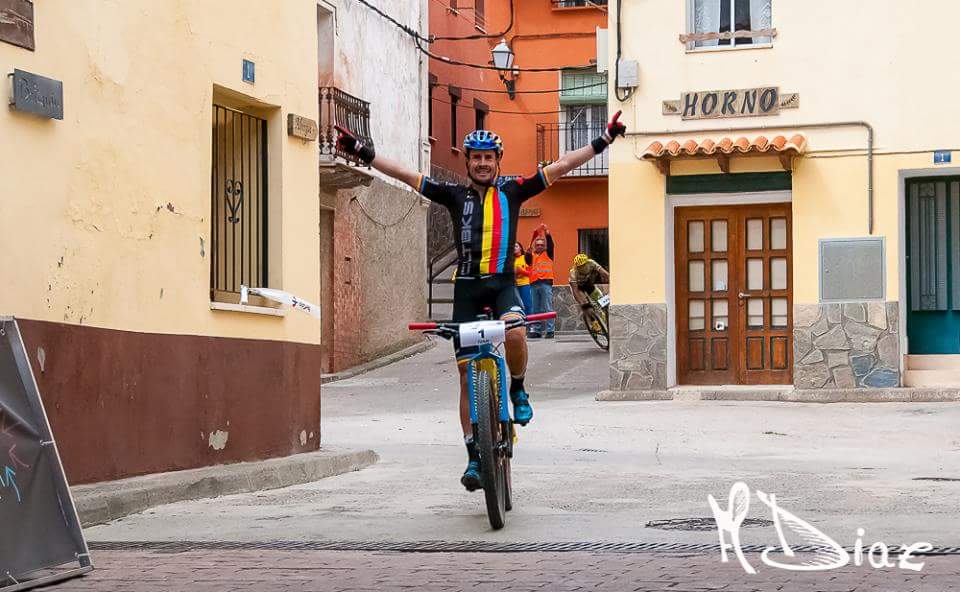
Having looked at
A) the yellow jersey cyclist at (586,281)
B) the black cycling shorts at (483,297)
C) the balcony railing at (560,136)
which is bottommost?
the black cycling shorts at (483,297)

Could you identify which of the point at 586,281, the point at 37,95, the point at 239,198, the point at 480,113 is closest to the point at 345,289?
the point at 586,281

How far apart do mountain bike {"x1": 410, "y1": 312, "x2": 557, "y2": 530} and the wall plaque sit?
15.6ft

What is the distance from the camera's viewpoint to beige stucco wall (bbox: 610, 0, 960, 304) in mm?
19969

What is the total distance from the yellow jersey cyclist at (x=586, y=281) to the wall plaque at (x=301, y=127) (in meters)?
11.9

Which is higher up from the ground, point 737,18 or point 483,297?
point 737,18

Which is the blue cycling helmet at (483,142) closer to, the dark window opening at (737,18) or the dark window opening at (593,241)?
the dark window opening at (737,18)

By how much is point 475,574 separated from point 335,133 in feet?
60.4

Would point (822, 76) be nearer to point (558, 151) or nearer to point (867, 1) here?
point (867, 1)

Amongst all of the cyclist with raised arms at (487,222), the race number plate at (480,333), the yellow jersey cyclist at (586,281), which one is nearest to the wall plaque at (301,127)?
the cyclist with raised arms at (487,222)

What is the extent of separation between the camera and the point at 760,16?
20844mm

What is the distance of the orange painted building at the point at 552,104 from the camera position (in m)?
39.8

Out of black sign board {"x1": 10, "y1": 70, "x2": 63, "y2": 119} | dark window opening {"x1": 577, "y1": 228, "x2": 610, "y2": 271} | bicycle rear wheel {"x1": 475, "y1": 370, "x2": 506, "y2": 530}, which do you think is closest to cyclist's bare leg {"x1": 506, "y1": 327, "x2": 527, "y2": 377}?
bicycle rear wheel {"x1": 475, "y1": 370, "x2": 506, "y2": 530}

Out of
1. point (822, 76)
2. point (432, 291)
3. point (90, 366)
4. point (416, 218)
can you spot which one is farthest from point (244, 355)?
point (432, 291)

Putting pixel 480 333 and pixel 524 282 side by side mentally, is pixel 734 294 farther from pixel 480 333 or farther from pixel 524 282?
pixel 480 333
